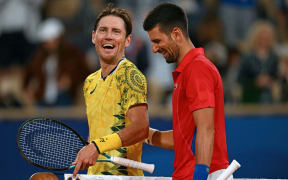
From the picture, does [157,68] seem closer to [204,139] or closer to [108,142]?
[108,142]

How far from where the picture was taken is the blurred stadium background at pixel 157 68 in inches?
311

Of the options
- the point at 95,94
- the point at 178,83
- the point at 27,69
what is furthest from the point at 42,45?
the point at 178,83

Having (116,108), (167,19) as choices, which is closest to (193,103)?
(167,19)

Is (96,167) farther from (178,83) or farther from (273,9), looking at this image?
(273,9)

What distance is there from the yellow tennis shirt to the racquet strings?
15 cm

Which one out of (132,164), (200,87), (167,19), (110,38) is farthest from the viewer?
(110,38)

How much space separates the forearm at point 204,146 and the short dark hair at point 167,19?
68cm

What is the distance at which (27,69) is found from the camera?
9039 millimetres

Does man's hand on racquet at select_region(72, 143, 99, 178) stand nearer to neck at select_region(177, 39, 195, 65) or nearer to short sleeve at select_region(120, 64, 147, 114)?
short sleeve at select_region(120, 64, 147, 114)

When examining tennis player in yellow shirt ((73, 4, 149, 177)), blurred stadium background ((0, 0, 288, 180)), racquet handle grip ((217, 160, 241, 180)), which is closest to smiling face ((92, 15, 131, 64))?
tennis player in yellow shirt ((73, 4, 149, 177))

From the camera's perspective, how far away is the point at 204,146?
3.51 m

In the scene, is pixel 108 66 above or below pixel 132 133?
above

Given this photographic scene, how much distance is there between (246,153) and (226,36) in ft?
7.72

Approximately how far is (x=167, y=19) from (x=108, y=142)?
2.80 ft
